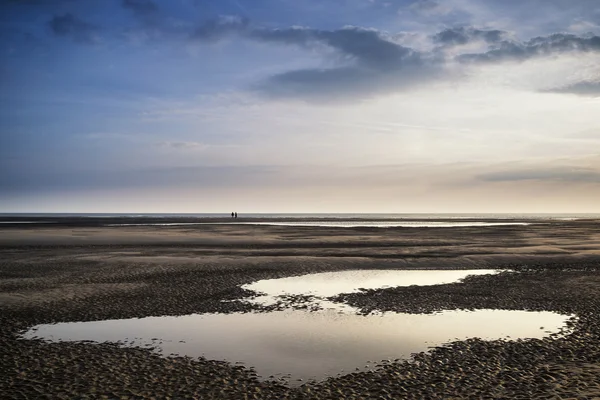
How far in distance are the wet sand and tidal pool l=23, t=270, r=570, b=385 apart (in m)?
0.75

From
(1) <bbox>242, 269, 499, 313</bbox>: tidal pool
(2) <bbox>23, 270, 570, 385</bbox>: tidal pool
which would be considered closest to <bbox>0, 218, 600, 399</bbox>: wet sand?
(2) <bbox>23, 270, 570, 385</bbox>: tidal pool

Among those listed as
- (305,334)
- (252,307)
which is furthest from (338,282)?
(305,334)

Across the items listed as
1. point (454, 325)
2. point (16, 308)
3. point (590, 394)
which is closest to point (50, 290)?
point (16, 308)

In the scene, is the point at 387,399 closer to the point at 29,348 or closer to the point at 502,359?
the point at 502,359

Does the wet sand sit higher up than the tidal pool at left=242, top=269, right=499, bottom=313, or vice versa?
the wet sand

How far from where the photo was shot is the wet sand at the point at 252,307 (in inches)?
444

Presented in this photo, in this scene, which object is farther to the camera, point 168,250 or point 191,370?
point 168,250

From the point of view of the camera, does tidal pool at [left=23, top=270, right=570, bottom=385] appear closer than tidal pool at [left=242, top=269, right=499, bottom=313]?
Yes

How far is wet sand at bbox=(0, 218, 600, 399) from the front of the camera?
37.0 feet

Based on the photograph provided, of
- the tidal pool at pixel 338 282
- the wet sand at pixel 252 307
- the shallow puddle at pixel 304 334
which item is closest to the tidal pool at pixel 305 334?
the shallow puddle at pixel 304 334

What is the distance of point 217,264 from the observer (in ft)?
116

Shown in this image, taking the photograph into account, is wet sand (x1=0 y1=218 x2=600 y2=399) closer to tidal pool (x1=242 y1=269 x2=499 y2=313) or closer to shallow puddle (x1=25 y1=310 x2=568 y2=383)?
shallow puddle (x1=25 y1=310 x2=568 y2=383)

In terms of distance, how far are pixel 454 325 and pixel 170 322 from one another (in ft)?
37.2

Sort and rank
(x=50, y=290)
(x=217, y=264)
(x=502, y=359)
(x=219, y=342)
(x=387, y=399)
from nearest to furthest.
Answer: (x=387, y=399)
(x=502, y=359)
(x=219, y=342)
(x=50, y=290)
(x=217, y=264)
